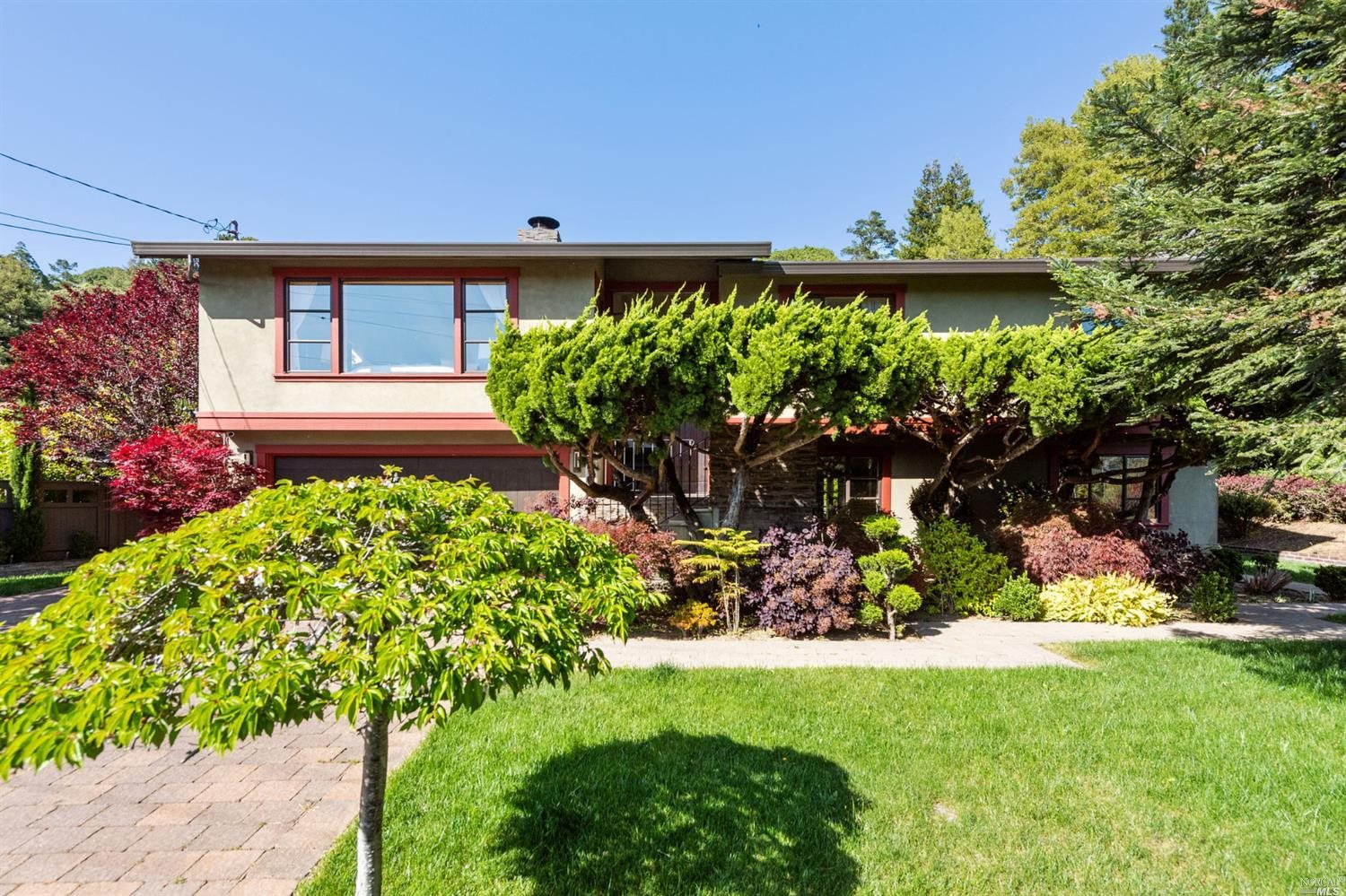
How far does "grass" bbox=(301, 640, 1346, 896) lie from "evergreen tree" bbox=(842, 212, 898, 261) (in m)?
34.6

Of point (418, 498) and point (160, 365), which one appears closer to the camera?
point (418, 498)

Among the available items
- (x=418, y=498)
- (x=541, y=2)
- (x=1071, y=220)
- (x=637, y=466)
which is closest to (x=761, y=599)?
(x=637, y=466)

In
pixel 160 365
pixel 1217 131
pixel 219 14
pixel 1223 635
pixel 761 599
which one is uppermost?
pixel 219 14

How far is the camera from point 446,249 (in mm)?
8492

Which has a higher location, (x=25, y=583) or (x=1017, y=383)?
(x=1017, y=383)

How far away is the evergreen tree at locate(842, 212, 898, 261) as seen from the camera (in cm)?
3538

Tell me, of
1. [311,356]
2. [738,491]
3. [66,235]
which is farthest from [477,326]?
[66,235]

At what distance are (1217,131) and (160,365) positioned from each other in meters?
17.5

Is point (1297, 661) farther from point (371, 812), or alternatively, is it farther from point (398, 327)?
point (398, 327)

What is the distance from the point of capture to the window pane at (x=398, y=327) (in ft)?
29.3

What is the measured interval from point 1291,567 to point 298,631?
1951 centimetres

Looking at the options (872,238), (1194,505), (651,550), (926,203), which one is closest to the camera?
(651,550)

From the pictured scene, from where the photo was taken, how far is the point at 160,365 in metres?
11.3

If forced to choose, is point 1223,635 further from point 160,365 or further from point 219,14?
point 160,365
